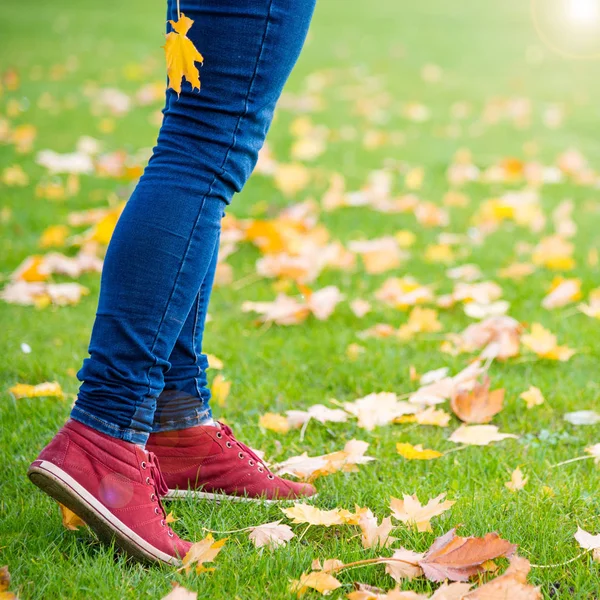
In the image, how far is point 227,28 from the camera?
1324mm

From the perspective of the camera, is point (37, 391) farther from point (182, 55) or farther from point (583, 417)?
point (583, 417)

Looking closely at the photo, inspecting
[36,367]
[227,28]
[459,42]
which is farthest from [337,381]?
[459,42]

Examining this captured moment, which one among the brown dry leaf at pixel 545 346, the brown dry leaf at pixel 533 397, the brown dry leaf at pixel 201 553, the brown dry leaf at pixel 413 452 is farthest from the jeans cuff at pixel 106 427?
the brown dry leaf at pixel 545 346

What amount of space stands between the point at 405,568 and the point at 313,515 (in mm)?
218

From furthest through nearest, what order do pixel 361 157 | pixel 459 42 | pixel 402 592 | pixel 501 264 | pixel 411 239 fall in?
pixel 459 42 → pixel 361 157 → pixel 411 239 → pixel 501 264 → pixel 402 592

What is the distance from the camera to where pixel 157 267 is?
1.35 metres

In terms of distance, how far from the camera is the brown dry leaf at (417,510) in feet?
4.88

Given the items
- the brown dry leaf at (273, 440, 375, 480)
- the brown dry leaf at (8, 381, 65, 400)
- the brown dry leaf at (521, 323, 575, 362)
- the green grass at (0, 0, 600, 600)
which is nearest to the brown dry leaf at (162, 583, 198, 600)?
the green grass at (0, 0, 600, 600)

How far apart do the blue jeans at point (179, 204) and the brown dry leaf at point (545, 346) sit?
53.5 inches

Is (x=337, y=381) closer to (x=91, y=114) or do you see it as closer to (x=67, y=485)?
(x=67, y=485)

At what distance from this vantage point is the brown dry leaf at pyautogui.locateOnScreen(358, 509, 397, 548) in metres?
1.44

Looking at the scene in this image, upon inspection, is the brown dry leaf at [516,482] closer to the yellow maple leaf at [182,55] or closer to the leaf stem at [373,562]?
the leaf stem at [373,562]

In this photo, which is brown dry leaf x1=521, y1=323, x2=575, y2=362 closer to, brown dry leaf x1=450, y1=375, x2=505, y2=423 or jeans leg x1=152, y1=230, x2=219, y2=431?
brown dry leaf x1=450, y1=375, x2=505, y2=423

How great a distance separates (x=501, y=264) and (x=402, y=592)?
236cm
